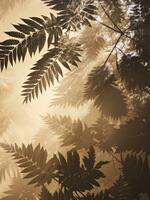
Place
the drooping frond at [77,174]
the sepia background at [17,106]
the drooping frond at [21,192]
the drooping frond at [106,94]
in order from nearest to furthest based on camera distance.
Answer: the drooping frond at [77,174] < the drooping frond at [106,94] < the drooping frond at [21,192] < the sepia background at [17,106]

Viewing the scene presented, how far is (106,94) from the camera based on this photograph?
0.89 meters

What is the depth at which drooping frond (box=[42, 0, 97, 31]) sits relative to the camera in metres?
0.67

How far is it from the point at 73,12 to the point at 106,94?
0.89 ft

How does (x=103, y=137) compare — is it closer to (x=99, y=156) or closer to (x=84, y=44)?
(x=99, y=156)

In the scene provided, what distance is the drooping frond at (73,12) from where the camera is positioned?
0.67 m

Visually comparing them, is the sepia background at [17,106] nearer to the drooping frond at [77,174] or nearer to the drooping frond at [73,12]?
the drooping frond at [77,174]

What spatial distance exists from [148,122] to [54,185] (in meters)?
0.42

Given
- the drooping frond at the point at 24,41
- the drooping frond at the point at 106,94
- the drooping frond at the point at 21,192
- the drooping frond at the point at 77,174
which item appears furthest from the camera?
the drooping frond at the point at 21,192

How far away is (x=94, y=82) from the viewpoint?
89 centimetres

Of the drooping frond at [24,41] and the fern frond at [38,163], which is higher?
the drooping frond at [24,41]

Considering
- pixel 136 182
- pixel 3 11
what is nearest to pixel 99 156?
pixel 136 182

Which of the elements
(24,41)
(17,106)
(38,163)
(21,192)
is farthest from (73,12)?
(17,106)

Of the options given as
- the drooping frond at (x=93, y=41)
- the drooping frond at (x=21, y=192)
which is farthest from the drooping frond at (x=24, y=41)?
the drooping frond at (x=21, y=192)

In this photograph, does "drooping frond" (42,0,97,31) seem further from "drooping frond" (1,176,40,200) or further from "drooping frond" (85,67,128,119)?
"drooping frond" (1,176,40,200)
